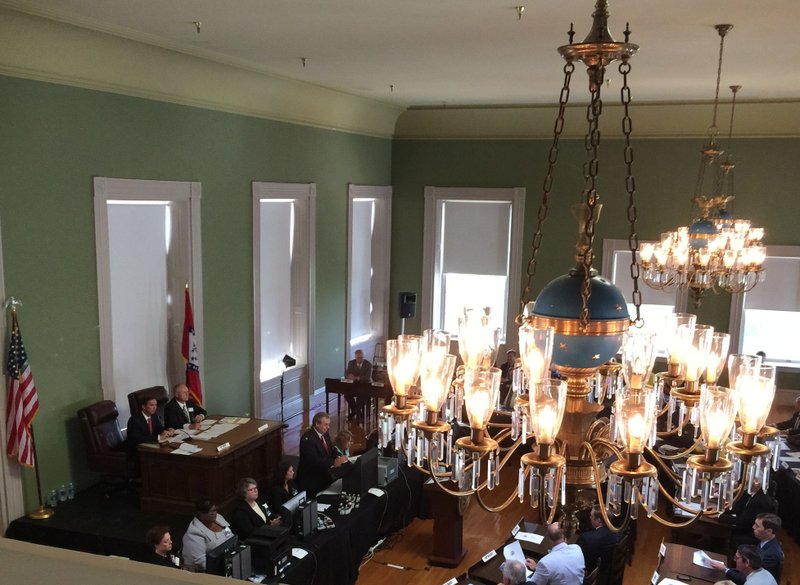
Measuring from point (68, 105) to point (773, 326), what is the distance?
10.4 m

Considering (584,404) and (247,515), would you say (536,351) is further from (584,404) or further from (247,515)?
(247,515)

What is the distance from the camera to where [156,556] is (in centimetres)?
540

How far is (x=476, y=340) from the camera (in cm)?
356

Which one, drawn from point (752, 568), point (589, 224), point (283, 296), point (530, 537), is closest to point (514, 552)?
point (530, 537)

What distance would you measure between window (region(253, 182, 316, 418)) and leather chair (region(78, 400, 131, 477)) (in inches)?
109

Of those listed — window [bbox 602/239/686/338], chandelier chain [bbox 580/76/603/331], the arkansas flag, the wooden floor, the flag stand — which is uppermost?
chandelier chain [bbox 580/76/603/331]

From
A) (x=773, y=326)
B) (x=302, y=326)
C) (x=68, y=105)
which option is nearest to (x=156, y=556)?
(x=68, y=105)

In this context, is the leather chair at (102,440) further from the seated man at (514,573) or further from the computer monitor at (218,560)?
the seated man at (514,573)

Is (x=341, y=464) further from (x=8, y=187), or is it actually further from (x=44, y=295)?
(x=8, y=187)

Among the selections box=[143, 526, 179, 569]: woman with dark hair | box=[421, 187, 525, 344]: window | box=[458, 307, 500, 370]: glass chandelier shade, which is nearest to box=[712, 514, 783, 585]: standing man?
box=[458, 307, 500, 370]: glass chandelier shade

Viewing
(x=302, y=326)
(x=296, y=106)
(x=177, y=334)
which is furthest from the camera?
(x=302, y=326)

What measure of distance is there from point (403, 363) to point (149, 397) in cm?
541

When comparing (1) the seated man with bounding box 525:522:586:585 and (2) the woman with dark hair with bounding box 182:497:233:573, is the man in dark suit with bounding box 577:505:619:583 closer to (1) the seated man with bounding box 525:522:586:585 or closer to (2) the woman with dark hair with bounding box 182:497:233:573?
(1) the seated man with bounding box 525:522:586:585

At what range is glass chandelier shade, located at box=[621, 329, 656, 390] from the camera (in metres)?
3.30
